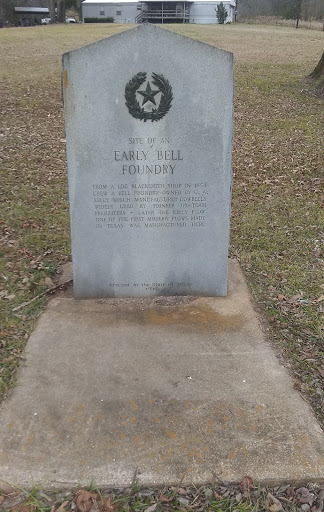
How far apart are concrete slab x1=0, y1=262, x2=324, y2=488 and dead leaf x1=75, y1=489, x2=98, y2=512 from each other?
0.07 meters

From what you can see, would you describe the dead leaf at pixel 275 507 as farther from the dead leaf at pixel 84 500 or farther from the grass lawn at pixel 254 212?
the dead leaf at pixel 84 500

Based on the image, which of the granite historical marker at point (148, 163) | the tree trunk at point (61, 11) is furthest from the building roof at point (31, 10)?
the granite historical marker at point (148, 163)

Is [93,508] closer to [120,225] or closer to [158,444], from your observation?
[158,444]

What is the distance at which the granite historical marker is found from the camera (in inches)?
144

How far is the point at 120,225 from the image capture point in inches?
162

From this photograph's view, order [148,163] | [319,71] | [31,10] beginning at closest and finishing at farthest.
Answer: [148,163]
[319,71]
[31,10]

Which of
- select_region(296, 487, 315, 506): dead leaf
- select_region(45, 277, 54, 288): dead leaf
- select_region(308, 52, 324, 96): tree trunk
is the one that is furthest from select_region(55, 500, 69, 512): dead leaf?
select_region(308, 52, 324, 96): tree trunk

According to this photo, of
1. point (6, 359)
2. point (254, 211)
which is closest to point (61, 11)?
point (254, 211)

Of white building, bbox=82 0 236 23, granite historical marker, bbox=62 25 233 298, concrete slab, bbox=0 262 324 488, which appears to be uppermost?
white building, bbox=82 0 236 23

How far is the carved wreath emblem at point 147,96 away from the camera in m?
3.68

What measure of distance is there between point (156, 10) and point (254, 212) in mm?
65633

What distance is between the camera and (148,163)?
393 cm

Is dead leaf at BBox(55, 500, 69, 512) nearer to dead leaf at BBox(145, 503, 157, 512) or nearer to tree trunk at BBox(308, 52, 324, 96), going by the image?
dead leaf at BBox(145, 503, 157, 512)

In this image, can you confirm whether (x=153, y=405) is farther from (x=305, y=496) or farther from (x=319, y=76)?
(x=319, y=76)
